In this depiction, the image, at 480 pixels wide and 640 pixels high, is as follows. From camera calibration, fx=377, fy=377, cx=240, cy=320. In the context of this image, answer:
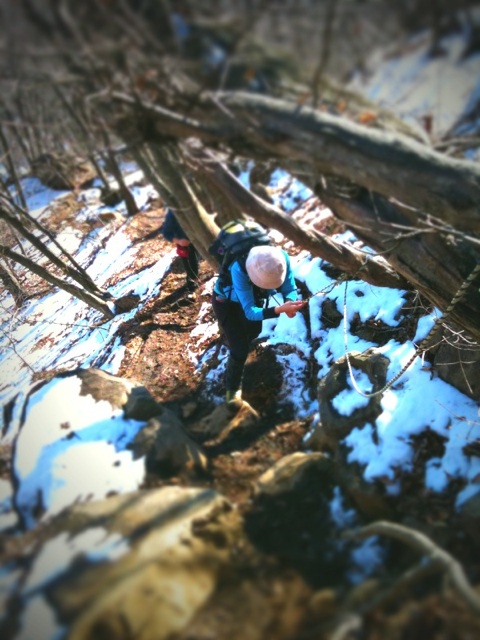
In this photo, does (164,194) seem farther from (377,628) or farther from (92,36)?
(377,628)

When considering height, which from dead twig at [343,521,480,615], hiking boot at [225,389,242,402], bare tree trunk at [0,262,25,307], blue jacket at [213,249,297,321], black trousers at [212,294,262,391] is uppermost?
bare tree trunk at [0,262,25,307]

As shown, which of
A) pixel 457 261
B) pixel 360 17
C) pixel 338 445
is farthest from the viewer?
pixel 338 445

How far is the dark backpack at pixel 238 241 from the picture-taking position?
3803 mm

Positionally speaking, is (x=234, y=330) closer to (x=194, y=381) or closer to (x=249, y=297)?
(x=249, y=297)

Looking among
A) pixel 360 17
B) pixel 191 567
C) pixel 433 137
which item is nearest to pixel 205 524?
pixel 191 567

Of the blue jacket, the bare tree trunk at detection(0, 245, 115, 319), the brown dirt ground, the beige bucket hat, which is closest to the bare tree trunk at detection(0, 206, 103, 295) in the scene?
the bare tree trunk at detection(0, 245, 115, 319)

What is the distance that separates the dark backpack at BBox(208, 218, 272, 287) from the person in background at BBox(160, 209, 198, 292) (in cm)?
190

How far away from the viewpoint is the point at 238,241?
3828 millimetres

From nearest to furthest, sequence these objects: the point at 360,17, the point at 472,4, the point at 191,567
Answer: the point at 472,4 → the point at 360,17 → the point at 191,567

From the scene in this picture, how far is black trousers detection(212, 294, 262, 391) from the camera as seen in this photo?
14.2 feet

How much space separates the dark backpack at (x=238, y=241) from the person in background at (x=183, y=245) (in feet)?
6.25

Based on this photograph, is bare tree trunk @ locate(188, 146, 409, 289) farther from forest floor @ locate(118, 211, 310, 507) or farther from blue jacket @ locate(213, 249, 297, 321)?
forest floor @ locate(118, 211, 310, 507)

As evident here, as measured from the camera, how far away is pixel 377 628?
207 centimetres

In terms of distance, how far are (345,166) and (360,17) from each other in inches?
34.1
